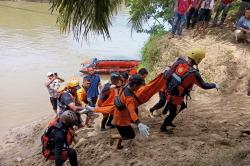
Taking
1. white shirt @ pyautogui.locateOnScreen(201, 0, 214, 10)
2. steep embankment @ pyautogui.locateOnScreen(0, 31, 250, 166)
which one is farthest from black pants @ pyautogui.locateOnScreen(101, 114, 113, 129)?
white shirt @ pyautogui.locateOnScreen(201, 0, 214, 10)

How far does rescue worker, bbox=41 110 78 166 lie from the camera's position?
5.57 metres

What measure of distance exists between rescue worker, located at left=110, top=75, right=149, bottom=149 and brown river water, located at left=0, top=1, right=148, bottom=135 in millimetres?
2905

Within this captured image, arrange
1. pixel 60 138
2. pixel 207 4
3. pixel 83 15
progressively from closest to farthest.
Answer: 1. pixel 83 15
2. pixel 60 138
3. pixel 207 4

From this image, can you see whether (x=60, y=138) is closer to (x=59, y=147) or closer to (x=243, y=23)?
(x=59, y=147)

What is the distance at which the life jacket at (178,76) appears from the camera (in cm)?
636

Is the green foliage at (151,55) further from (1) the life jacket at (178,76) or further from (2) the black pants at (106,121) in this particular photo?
(1) the life jacket at (178,76)

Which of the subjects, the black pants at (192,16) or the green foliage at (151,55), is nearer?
the black pants at (192,16)

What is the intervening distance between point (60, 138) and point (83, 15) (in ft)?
6.59

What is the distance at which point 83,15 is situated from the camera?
4273mm

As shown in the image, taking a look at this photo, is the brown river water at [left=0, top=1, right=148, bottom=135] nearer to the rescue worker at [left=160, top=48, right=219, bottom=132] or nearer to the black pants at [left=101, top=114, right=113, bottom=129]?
the black pants at [left=101, top=114, right=113, bottom=129]

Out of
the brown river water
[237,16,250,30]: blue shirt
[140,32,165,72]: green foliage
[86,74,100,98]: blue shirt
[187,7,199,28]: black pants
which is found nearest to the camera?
[86,74,100,98]: blue shirt

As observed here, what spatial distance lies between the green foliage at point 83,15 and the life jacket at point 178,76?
7.48 ft

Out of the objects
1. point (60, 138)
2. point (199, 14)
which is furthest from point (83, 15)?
point (199, 14)

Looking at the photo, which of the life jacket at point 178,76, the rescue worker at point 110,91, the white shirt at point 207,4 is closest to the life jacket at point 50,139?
the rescue worker at point 110,91
